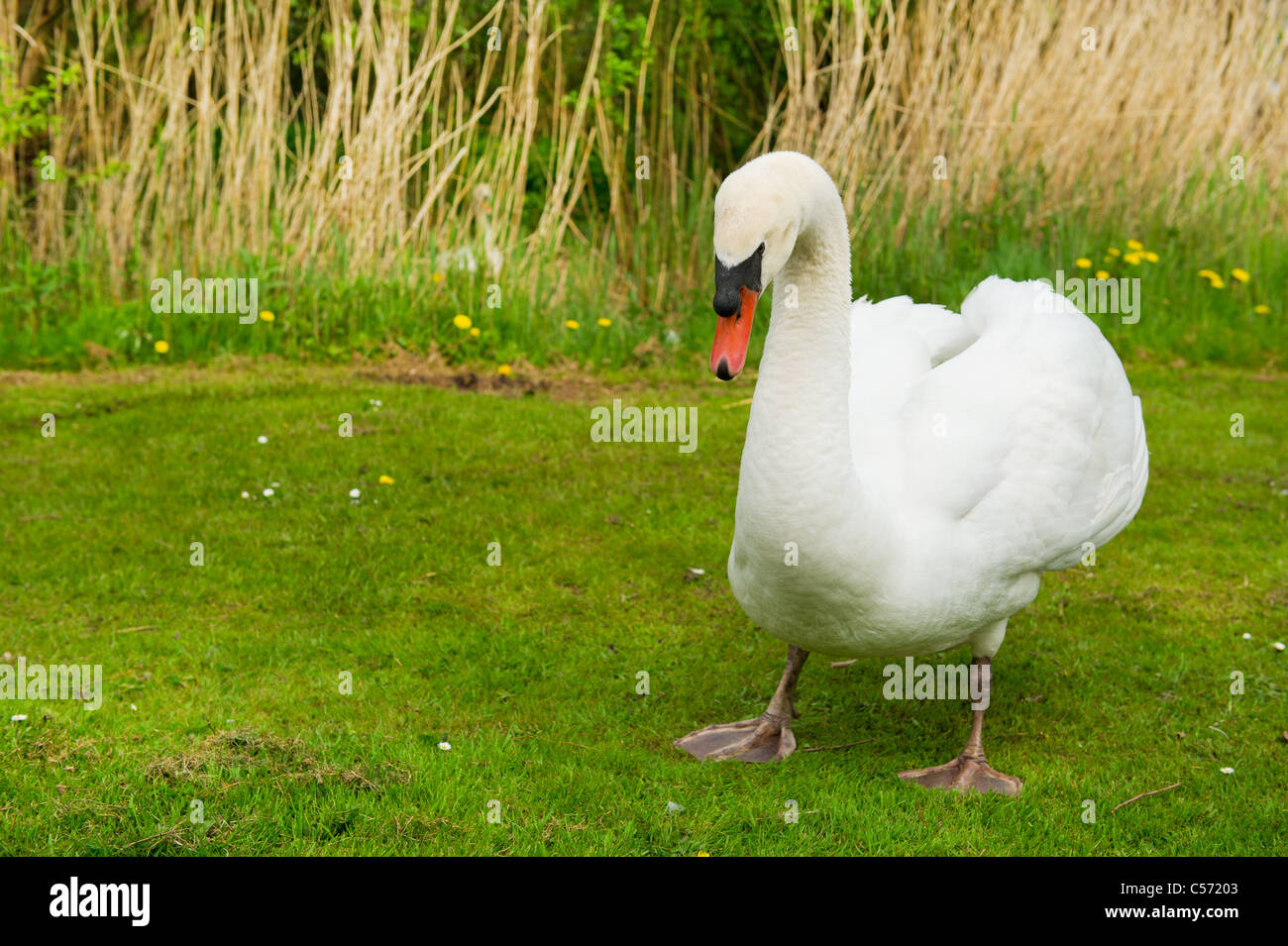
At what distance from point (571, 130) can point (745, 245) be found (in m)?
7.31

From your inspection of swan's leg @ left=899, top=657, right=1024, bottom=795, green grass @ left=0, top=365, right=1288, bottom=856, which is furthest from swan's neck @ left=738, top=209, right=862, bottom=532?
swan's leg @ left=899, top=657, right=1024, bottom=795

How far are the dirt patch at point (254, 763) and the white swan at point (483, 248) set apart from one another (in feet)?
20.3

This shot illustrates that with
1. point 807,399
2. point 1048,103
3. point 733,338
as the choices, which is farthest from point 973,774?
point 1048,103

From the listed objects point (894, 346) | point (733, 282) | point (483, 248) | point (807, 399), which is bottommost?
point (483, 248)

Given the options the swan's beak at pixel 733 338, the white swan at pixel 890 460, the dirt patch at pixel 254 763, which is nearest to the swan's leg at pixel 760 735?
the white swan at pixel 890 460

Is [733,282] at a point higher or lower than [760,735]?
higher

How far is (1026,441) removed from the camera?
14.5ft

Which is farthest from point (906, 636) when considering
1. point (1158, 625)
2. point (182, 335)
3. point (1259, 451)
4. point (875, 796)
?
point (182, 335)

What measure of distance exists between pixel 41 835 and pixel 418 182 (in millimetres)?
7668

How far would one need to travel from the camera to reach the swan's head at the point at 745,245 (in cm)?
340

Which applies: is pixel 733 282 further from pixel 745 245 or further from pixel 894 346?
pixel 894 346

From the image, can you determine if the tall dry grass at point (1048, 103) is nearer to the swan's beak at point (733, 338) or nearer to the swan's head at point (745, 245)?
the swan's head at point (745, 245)

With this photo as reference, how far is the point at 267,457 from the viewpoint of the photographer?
25.2 feet

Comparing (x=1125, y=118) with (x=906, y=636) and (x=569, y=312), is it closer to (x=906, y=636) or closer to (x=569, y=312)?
(x=569, y=312)
